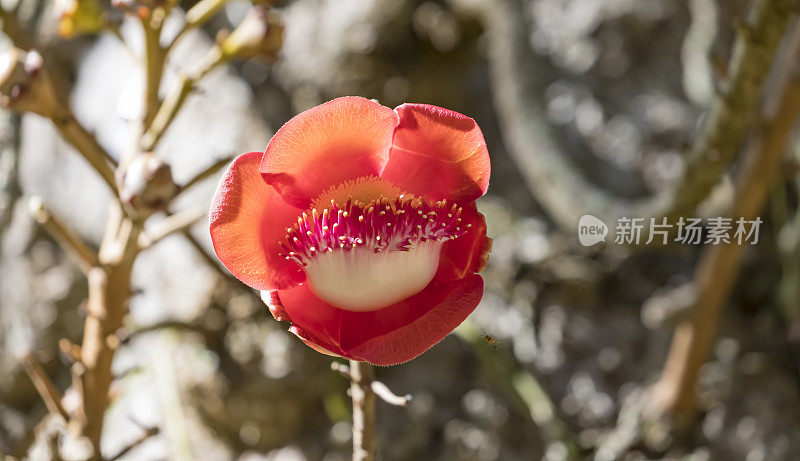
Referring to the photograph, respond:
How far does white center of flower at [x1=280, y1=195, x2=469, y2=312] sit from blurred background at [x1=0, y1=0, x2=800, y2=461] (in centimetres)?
41

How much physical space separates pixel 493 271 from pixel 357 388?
21.9 inches

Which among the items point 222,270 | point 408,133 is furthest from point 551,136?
point 408,133

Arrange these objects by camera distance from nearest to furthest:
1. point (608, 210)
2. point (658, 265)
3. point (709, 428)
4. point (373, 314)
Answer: point (373, 314) < point (608, 210) < point (709, 428) < point (658, 265)

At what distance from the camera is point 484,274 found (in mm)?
754

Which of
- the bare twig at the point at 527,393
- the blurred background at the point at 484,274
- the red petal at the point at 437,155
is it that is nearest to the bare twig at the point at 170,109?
the red petal at the point at 437,155

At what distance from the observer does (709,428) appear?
2.22 feet

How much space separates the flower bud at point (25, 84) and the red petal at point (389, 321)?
115 mm

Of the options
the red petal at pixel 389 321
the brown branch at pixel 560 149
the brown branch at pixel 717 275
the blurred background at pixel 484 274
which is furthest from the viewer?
the blurred background at pixel 484 274

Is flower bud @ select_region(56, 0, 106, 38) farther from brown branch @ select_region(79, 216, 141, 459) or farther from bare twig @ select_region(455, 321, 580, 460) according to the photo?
bare twig @ select_region(455, 321, 580, 460)

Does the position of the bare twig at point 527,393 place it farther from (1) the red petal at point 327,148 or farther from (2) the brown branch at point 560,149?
(1) the red petal at point 327,148

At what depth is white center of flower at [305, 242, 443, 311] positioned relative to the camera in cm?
20

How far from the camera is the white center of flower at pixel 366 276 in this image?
0.20 metres

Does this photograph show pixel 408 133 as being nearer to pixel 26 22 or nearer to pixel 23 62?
pixel 23 62

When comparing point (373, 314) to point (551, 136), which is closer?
point (373, 314)
